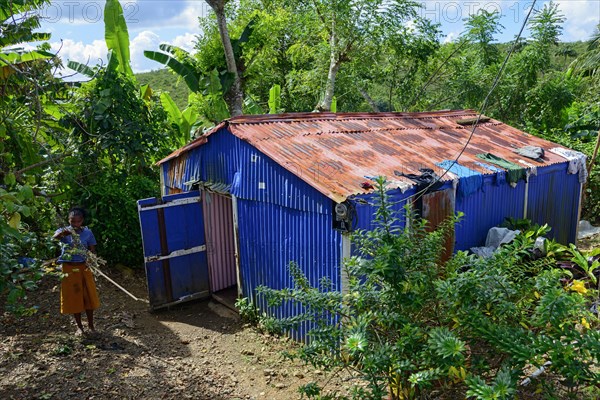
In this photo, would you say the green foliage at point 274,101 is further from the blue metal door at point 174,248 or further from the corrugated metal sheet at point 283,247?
the corrugated metal sheet at point 283,247

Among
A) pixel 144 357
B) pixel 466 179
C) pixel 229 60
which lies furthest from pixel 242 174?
→ pixel 229 60

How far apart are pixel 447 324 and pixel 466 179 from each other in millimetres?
3549

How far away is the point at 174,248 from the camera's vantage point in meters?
7.56

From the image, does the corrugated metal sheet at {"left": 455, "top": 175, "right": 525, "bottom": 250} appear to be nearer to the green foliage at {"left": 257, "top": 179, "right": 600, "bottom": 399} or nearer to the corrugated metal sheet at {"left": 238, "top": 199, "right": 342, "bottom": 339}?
the corrugated metal sheet at {"left": 238, "top": 199, "right": 342, "bottom": 339}

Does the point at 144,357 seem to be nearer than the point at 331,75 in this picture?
Yes

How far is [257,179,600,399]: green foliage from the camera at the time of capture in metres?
3.00

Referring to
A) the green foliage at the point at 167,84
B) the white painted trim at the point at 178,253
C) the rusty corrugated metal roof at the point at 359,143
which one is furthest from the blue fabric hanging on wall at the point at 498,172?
the green foliage at the point at 167,84

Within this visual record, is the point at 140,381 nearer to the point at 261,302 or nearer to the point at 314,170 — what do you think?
the point at 261,302

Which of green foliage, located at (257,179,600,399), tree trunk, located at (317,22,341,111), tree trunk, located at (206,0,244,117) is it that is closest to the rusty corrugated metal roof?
green foliage, located at (257,179,600,399)

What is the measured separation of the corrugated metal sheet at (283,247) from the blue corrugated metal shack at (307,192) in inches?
0.6

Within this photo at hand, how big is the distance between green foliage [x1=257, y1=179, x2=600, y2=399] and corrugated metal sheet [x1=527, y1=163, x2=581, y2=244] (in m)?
4.85

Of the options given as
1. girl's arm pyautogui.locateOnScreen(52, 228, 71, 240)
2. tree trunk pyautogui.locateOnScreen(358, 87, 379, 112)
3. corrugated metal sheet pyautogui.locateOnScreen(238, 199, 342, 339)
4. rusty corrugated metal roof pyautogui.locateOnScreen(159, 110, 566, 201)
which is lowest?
corrugated metal sheet pyautogui.locateOnScreen(238, 199, 342, 339)

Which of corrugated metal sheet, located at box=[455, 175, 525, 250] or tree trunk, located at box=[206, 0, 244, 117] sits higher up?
tree trunk, located at box=[206, 0, 244, 117]

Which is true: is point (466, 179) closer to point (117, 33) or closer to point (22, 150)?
point (22, 150)
